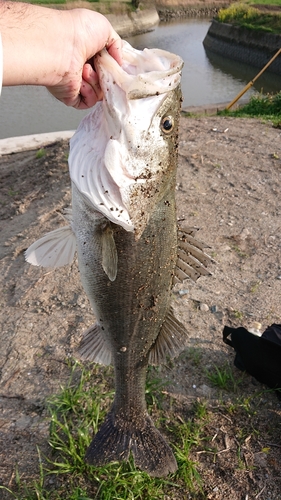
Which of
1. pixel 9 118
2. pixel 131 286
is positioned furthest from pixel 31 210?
pixel 9 118

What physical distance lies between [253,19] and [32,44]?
95.0ft

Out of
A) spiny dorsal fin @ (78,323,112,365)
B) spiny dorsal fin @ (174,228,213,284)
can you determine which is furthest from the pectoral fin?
spiny dorsal fin @ (174,228,213,284)

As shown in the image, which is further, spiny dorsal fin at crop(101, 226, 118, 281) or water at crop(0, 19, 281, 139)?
water at crop(0, 19, 281, 139)

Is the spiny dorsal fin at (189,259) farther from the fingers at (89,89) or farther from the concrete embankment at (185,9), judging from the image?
the concrete embankment at (185,9)

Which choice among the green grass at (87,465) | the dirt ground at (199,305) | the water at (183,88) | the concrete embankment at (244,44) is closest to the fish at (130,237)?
the green grass at (87,465)

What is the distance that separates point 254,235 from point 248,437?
99.3 inches

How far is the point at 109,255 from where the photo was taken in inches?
79.8

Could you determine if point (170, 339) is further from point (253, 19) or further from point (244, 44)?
point (253, 19)

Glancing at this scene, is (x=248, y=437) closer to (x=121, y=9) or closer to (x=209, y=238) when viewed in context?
(x=209, y=238)

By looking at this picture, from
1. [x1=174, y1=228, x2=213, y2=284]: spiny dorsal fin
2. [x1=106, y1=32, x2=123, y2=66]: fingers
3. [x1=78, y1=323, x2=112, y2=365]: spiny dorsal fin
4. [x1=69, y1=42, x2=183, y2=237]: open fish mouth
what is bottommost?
[x1=78, y1=323, x2=112, y2=365]: spiny dorsal fin

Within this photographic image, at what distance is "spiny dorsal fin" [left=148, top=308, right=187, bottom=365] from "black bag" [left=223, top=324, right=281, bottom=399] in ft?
2.83

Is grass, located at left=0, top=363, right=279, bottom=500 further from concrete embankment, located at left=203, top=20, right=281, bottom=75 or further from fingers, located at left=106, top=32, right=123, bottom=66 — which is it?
concrete embankment, located at left=203, top=20, right=281, bottom=75

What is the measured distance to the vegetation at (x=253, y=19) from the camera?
24266 mm

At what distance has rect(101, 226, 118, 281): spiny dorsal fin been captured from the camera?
6.66 feet
